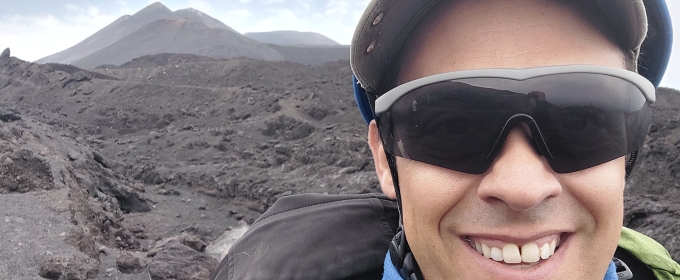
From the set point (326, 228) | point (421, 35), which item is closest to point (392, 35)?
point (421, 35)

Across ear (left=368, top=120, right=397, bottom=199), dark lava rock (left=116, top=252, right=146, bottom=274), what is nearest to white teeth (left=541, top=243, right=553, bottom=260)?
ear (left=368, top=120, right=397, bottom=199)

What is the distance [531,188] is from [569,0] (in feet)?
1.66

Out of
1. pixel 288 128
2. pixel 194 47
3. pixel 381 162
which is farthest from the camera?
pixel 194 47

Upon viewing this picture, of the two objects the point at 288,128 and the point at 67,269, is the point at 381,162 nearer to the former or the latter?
the point at 67,269

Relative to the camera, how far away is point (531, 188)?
1.02m

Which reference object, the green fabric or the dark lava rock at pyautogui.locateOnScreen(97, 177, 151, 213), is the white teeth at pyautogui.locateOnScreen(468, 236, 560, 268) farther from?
the dark lava rock at pyautogui.locateOnScreen(97, 177, 151, 213)

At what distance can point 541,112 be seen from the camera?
1.10 meters

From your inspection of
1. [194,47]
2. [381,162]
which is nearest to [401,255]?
[381,162]

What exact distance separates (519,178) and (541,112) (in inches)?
7.2

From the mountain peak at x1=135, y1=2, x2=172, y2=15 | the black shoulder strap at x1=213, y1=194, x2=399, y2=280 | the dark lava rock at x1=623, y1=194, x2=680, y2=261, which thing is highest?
the mountain peak at x1=135, y1=2, x2=172, y2=15

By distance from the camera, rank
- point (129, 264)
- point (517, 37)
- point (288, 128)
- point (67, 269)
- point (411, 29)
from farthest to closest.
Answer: point (288, 128) → point (129, 264) → point (67, 269) → point (411, 29) → point (517, 37)

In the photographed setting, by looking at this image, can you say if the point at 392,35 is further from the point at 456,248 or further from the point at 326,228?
the point at 326,228

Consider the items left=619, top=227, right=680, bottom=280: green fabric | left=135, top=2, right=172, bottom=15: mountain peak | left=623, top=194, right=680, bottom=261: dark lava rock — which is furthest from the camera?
left=135, top=2, right=172, bottom=15: mountain peak

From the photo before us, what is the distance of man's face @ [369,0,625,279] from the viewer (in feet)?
3.47
